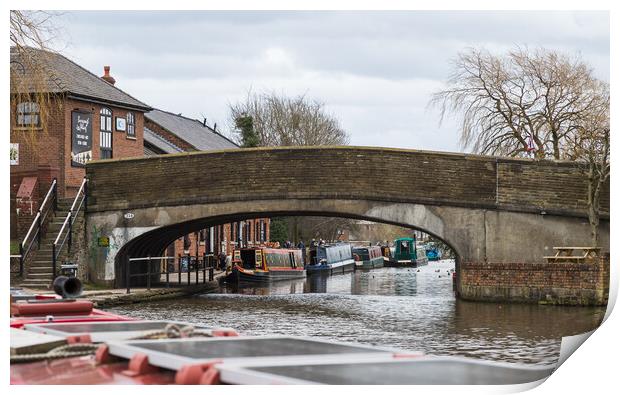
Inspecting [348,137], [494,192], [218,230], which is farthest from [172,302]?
[348,137]

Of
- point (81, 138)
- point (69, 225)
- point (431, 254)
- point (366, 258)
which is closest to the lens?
point (69, 225)

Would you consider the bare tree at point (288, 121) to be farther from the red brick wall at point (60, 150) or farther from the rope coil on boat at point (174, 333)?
the rope coil on boat at point (174, 333)

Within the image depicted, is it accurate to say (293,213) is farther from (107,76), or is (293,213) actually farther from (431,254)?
(431,254)

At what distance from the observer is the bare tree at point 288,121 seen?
36.1m

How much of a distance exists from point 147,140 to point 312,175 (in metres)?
10.3

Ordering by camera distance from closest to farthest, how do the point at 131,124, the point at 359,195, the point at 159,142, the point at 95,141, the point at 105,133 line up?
the point at 359,195 < the point at 95,141 < the point at 105,133 < the point at 131,124 < the point at 159,142

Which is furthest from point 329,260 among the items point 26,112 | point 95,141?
point 26,112

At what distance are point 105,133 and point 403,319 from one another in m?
10.6

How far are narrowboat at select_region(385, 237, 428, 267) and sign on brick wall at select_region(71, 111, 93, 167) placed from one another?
29510 millimetres

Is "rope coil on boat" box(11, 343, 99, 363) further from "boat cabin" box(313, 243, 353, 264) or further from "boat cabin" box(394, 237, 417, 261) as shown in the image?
"boat cabin" box(394, 237, 417, 261)

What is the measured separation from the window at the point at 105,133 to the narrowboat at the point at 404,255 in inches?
1114

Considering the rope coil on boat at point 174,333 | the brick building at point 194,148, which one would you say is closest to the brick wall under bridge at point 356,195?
the brick building at point 194,148

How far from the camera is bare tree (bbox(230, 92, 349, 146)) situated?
36.1m

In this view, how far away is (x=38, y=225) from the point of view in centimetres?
2044
